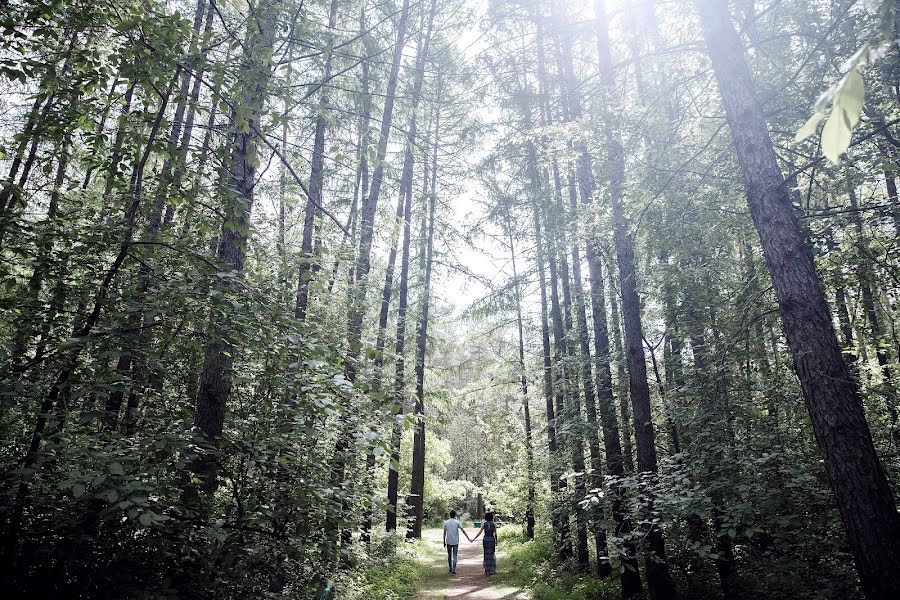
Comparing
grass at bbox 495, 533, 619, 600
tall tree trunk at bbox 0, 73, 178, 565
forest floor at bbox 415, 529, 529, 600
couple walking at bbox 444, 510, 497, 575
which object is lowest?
forest floor at bbox 415, 529, 529, 600

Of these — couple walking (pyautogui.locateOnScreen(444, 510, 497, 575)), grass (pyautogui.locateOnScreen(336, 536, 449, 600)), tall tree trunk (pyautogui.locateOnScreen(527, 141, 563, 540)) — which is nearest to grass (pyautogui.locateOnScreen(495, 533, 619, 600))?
couple walking (pyautogui.locateOnScreen(444, 510, 497, 575))

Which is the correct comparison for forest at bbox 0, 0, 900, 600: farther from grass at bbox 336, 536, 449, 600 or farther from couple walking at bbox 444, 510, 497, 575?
couple walking at bbox 444, 510, 497, 575

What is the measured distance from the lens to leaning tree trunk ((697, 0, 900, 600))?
3926 millimetres

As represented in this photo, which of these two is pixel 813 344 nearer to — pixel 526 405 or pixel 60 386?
pixel 60 386

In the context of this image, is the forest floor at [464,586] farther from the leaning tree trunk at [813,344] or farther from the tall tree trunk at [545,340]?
the leaning tree trunk at [813,344]

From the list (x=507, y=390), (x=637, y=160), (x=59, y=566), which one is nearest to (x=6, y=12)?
(x=59, y=566)

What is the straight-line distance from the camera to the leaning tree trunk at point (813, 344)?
3.93 meters

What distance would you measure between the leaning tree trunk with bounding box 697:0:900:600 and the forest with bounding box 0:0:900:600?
0.02 metres

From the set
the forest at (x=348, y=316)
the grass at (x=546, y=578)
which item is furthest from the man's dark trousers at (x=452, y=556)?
the forest at (x=348, y=316)

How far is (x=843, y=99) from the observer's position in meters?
1.21

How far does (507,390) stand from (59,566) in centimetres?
1967

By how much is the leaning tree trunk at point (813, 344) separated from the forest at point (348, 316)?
0.07 feet

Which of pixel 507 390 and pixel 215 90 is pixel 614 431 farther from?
pixel 507 390

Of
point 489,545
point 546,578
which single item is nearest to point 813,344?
point 546,578
